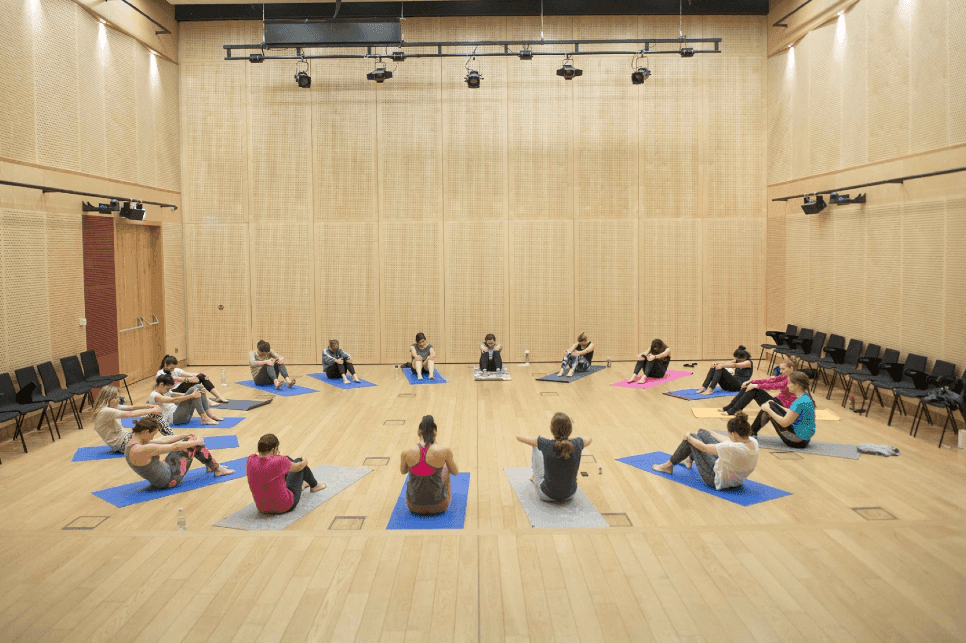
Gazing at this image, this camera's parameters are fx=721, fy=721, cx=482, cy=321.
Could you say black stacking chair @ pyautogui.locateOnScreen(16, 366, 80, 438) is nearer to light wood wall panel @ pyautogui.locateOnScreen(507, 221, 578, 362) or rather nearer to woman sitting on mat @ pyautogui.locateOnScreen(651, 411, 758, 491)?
woman sitting on mat @ pyautogui.locateOnScreen(651, 411, 758, 491)

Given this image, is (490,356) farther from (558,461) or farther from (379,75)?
(558,461)

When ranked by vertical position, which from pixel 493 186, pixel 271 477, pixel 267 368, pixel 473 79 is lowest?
pixel 271 477

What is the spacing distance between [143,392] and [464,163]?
7021mm

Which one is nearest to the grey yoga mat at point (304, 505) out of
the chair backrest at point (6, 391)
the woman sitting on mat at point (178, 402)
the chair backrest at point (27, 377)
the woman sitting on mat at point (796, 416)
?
the woman sitting on mat at point (178, 402)

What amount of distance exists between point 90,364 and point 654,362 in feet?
28.0

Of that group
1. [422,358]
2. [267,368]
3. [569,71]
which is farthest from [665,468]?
[569,71]


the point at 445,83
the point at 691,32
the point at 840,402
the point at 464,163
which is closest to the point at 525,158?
the point at 464,163

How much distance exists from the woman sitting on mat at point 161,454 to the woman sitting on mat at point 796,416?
5708 mm

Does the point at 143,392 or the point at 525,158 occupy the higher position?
the point at 525,158

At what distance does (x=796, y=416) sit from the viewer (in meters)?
7.67

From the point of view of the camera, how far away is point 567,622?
4250mm

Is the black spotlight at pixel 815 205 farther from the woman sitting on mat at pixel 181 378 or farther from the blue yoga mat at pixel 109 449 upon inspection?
the woman sitting on mat at pixel 181 378

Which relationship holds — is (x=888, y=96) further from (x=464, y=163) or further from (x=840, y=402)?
(x=464, y=163)

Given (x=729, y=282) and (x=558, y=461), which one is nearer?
(x=558, y=461)
